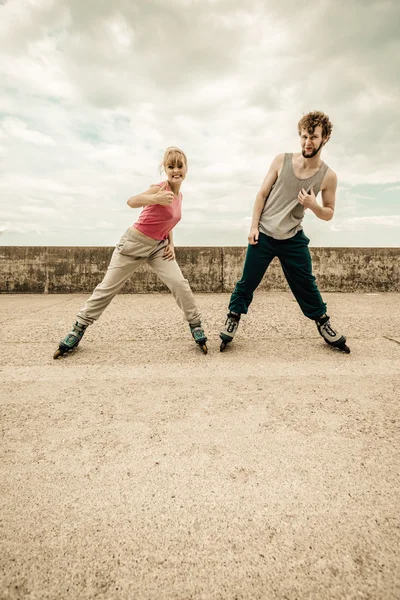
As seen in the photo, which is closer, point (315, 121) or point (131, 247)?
point (315, 121)

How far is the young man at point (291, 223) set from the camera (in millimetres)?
2807

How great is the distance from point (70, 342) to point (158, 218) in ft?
4.04

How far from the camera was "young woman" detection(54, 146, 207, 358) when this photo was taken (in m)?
2.81

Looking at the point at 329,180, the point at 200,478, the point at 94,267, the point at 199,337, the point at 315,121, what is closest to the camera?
the point at 200,478

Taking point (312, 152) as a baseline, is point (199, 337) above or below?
below

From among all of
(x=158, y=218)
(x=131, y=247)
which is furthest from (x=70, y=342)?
(x=158, y=218)

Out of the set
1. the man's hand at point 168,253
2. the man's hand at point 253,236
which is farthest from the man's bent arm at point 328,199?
the man's hand at point 168,253

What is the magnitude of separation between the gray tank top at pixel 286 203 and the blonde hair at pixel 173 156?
0.80m

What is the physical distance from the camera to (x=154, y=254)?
3053 mm

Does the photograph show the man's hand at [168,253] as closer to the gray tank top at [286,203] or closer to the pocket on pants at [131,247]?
the pocket on pants at [131,247]

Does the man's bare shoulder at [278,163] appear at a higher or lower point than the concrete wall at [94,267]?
higher

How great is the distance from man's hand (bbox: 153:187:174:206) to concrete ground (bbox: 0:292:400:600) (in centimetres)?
120

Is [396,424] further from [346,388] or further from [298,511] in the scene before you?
[298,511]

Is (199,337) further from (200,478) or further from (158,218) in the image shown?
(200,478)
